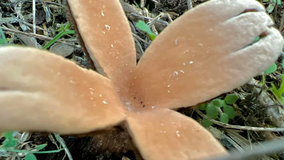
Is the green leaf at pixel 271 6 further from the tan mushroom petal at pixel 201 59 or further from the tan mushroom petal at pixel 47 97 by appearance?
the tan mushroom petal at pixel 47 97

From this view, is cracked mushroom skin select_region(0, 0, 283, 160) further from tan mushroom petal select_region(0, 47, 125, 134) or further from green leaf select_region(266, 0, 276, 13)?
green leaf select_region(266, 0, 276, 13)

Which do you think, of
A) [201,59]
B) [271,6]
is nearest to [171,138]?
[201,59]

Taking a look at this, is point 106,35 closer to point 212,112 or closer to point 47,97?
point 47,97

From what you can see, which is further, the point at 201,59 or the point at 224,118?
the point at 224,118

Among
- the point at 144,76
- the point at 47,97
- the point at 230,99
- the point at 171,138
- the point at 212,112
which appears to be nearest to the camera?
the point at 47,97

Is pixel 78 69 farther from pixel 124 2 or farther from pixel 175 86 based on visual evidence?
pixel 124 2

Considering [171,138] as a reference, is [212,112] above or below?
below

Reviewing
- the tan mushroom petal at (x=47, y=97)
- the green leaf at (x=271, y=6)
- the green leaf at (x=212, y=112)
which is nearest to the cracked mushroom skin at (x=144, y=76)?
the tan mushroom petal at (x=47, y=97)
